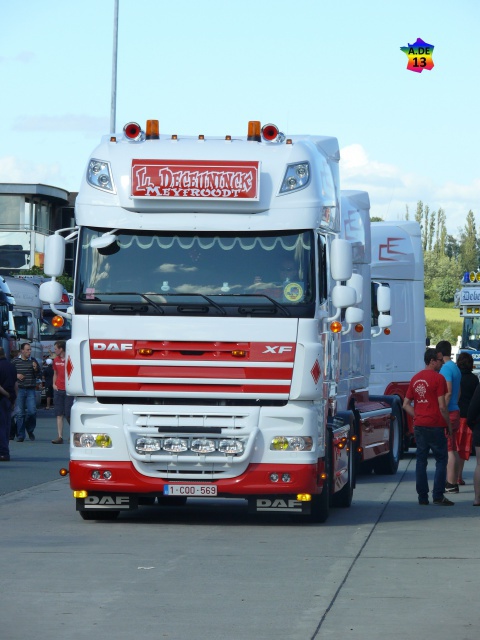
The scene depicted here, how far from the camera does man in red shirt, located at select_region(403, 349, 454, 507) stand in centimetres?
1633

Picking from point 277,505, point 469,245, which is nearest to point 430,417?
point 277,505

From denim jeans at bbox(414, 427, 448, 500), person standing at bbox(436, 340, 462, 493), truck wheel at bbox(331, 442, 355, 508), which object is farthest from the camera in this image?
person standing at bbox(436, 340, 462, 493)

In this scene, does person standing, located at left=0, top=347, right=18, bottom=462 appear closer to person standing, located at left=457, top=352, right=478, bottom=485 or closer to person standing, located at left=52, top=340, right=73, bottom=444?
person standing, located at left=52, top=340, right=73, bottom=444

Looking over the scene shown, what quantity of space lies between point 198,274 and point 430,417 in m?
4.37

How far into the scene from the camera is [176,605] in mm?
9102

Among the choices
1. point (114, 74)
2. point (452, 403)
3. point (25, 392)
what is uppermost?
point (114, 74)

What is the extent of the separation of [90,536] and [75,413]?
4.07ft

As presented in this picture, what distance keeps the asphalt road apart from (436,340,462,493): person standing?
1.81 m

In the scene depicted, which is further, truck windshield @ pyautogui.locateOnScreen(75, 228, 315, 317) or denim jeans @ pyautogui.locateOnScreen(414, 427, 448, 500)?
denim jeans @ pyautogui.locateOnScreen(414, 427, 448, 500)

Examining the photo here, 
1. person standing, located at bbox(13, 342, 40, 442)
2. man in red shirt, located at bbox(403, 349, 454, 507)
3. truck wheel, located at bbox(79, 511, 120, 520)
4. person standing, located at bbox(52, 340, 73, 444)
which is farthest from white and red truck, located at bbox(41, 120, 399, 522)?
person standing, located at bbox(13, 342, 40, 442)

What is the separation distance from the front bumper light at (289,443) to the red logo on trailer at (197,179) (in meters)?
2.32

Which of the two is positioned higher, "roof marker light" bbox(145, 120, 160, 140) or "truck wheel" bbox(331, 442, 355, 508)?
"roof marker light" bbox(145, 120, 160, 140)

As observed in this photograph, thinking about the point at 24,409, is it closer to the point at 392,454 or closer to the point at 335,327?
the point at 392,454

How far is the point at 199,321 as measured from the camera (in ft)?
43.1
